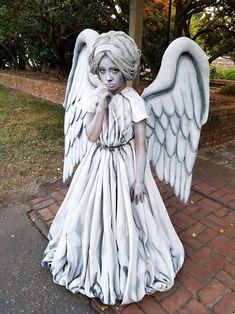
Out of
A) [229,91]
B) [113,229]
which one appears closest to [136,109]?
[113,229]

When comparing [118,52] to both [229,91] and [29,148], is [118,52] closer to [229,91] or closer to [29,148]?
[29,148]

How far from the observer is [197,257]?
2.43m

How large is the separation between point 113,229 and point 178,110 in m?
0.86

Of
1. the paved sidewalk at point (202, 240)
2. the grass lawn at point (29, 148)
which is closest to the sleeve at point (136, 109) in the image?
the paved sidewalk at point (202, 240)

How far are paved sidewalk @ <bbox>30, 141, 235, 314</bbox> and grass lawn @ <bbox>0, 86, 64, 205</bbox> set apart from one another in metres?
0.39

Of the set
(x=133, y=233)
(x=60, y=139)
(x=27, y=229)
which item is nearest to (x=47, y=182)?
(x=27, y=229)

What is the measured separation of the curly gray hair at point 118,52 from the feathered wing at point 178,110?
0.28 metres

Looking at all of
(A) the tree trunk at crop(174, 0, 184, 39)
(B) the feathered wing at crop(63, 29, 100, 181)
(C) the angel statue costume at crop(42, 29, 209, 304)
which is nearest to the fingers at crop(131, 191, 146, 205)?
(C) the angel statue costume at crop(42, 29, 209, 304)

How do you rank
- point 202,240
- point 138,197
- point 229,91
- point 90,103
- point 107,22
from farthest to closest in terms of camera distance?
point 229,91, point 107,22, point 202,240, point 138,197, point 90,103

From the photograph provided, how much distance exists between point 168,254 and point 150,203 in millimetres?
397

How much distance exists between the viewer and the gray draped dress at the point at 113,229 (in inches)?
75.4

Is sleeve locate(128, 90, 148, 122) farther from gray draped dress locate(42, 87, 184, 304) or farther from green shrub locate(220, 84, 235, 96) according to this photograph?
green shrub locate(220, 84, 235, 96)

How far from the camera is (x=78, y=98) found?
217cm

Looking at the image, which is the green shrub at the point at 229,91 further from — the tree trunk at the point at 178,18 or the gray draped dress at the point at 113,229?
the gray draped dress at the point at 113,229
